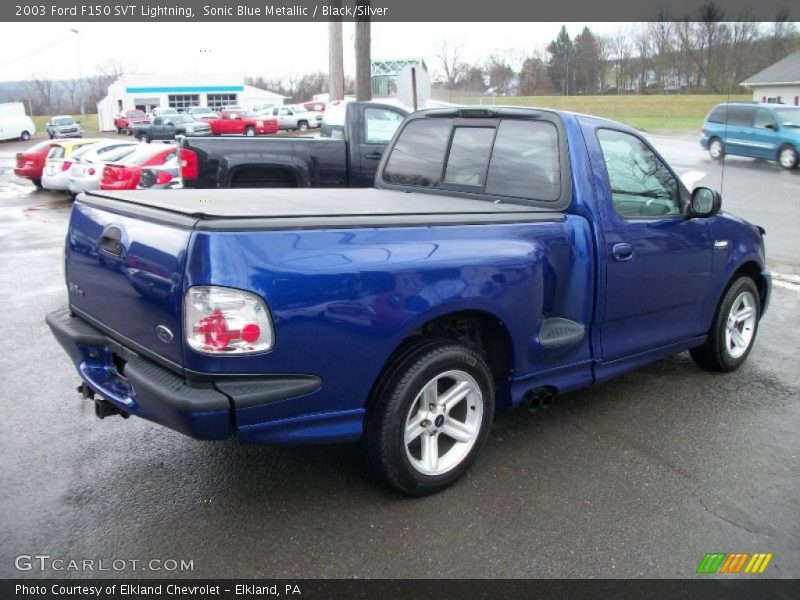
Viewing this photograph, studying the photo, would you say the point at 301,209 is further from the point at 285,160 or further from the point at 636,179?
the point at 285,160

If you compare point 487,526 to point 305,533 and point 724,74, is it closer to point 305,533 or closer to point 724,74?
point 305,533

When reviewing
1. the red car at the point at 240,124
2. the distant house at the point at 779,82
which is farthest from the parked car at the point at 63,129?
the distant house at the point at 779,82

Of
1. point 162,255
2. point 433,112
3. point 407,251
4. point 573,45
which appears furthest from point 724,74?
point 573,45

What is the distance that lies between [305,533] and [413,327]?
104 centimetres

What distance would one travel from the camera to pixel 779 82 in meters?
23.7

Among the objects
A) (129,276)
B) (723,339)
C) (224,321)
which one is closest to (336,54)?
(723,339)

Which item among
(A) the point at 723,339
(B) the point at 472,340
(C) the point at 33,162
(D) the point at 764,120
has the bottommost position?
(A) the point at 723,339

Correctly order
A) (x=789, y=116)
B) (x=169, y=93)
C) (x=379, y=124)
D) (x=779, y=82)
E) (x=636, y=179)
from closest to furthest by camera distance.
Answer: (x=636, y=179) < (x=379, y=124) < (x=789, y=116) < (x=779, y=82) < (x=169, y=93)

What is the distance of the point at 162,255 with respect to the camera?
278cm

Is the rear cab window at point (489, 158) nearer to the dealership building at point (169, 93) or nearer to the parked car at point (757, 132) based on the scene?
the parked car at point (757, 132)

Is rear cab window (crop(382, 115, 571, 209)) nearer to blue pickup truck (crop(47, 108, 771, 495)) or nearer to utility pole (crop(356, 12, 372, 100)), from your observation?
blue pickup truck (crop(47, 108, 771, 495))

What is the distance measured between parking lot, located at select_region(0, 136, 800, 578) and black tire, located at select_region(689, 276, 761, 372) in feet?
0.55

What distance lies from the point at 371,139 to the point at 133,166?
788 cm

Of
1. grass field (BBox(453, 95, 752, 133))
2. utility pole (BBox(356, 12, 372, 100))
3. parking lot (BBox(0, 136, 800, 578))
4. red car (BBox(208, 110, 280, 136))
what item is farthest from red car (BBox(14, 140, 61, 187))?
red car (BBox(208, 110, 280, 136))
